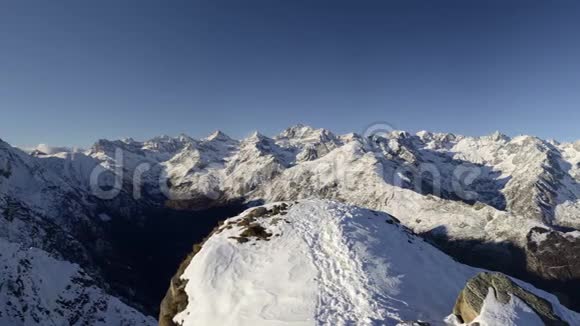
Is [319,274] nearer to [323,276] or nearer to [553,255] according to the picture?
[323,276]

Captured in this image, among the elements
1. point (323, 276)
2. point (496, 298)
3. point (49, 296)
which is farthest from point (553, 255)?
point (49, 296)

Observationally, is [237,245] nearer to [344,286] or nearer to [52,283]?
[344,286]

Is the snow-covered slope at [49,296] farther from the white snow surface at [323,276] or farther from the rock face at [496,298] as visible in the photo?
the rock face at [496,298]

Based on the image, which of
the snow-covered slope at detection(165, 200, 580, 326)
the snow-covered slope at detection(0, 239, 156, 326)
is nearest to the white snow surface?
the snow-covered slope at detection(165, 200, 580, 326)

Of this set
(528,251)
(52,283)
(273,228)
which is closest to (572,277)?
(528,251)

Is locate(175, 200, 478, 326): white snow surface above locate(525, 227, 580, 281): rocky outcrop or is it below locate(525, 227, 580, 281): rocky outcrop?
below

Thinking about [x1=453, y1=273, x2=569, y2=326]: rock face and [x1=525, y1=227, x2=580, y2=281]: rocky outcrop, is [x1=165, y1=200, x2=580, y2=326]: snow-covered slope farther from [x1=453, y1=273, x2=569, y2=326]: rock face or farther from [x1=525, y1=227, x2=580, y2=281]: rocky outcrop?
[x1=525, y1=227, x2=580, y2=281]: rocky outcrop

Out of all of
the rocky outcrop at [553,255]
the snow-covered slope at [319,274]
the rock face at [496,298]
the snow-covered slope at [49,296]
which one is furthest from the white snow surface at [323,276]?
the rocky outcrop at [553,255]
